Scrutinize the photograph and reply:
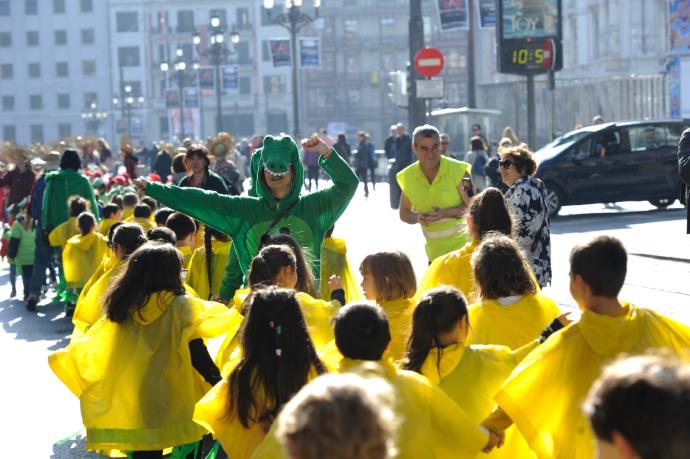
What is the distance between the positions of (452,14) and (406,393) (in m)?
38.0

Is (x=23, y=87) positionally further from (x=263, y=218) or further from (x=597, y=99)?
(x=263, y=218)

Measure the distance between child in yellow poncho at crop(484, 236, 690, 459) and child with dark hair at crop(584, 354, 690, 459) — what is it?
1.98 meters

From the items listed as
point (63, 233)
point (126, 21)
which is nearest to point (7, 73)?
point (126, 21)

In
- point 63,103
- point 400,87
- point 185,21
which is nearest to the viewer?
point 400,87

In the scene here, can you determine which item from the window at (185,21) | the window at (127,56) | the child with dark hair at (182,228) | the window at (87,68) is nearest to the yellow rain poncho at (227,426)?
the child with dark hair at (182,228)

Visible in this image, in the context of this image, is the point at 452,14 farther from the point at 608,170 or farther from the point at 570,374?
the point at 570,374

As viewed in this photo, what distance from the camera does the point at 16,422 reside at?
9.23 metres

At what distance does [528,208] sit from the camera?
28.7 feet

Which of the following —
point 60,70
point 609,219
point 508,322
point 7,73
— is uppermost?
point 60,70

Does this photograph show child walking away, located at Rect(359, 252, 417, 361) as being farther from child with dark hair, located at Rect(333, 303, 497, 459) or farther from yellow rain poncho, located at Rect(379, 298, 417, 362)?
child with dark hair, located at Rect(333, 303, 497, 459)

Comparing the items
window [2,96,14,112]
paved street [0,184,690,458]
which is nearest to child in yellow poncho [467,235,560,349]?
paved street [0,184,690,458]

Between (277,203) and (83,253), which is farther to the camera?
(83,253)

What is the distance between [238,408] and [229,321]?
1.25 metres

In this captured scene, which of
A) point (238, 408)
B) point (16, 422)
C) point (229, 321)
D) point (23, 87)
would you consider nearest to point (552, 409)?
point (238, 408)
